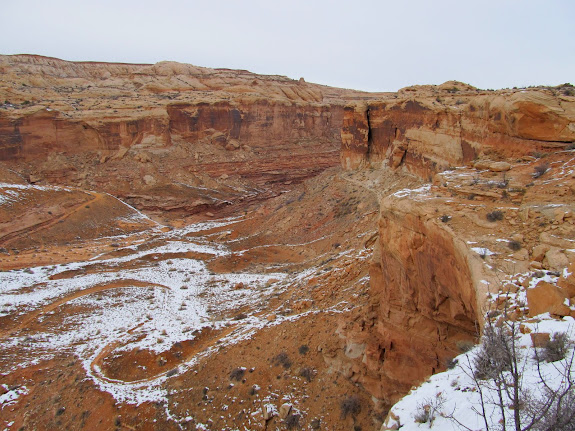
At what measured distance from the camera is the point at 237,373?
473 inches

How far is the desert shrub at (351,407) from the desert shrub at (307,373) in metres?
1.37

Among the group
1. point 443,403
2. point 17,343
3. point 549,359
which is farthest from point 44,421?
point 549,359

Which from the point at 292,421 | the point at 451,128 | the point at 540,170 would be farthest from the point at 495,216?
the point at 451,128

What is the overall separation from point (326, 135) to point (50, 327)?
44.2m

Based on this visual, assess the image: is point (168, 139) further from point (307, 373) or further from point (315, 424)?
point (315, 424)

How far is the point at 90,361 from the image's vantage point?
1412 cm

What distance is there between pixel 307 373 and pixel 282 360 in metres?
0.98

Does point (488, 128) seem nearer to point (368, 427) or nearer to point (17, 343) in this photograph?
point (368, 427)

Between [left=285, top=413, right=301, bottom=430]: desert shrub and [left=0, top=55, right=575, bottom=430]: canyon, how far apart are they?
51 mm

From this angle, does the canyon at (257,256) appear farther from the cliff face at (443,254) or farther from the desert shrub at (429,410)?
the desert shrub at (429,410)

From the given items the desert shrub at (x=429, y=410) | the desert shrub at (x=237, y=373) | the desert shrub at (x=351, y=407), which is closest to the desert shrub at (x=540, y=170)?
the desert shrub at (x=429, y=410)

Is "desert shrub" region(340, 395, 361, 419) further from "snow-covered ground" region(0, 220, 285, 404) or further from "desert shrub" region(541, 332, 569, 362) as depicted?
"desert shrub" region(541, 332, 569, 362)

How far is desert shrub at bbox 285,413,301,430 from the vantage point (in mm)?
10094

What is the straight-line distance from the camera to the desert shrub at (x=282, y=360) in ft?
38.9
